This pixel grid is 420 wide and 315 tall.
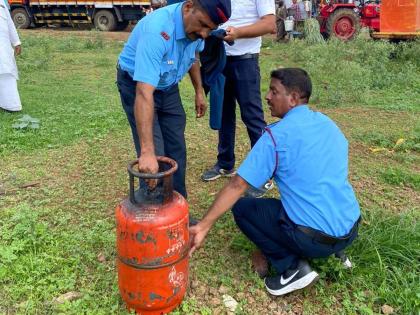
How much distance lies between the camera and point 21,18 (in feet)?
62.8

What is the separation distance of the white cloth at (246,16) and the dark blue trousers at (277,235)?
1382 mm

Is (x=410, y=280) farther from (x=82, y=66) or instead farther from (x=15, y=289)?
(x=82, y=66)

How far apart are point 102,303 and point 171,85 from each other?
1.36 m

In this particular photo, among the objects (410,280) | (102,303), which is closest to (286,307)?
(410,280)

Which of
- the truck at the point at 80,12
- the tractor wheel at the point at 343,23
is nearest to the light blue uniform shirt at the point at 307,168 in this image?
the tractor wheel at the point at 343,23

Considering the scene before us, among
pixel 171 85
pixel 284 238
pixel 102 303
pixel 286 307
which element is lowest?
pixel 286 307

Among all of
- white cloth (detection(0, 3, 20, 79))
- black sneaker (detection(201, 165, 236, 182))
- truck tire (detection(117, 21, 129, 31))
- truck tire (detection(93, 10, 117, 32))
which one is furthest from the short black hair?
truck tire (detection(117, 21, 129, 31))

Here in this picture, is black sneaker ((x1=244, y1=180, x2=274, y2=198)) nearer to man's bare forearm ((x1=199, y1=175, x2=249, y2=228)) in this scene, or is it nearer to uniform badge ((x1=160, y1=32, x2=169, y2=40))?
man's bare forearm ((x1=199, y1=175, x2=249, y2=228))

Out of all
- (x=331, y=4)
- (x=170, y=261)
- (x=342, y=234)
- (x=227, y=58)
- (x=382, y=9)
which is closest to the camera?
(x=170, y=261)

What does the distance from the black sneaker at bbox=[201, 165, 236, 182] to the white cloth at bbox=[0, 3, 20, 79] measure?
338 cm

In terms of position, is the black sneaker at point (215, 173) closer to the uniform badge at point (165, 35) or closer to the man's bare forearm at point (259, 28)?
the man's bare forearm at point (259, 28)

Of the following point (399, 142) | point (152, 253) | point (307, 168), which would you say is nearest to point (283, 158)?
point (307, 168)

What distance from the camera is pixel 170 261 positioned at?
2254mm

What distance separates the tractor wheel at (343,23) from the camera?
13.6 metres
